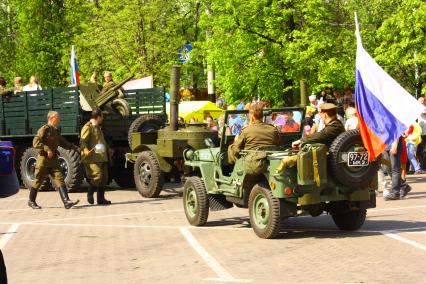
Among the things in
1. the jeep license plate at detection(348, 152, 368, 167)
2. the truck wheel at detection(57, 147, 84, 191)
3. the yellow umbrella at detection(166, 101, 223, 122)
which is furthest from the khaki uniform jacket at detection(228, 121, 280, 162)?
the yellow umbrella at detection(166, 101, 223, 122)

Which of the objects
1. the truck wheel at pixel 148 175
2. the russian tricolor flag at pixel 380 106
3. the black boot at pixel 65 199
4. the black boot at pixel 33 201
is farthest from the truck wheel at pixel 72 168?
the russian tricolor flag at pixel 380 106

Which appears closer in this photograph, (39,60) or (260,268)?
(260,268)

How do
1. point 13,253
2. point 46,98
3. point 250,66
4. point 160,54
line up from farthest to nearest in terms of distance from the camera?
point 160,54 → point 250,66 → point 46,98 → point 13,253

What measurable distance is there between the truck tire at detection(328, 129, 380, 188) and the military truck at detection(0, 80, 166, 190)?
8302 mm

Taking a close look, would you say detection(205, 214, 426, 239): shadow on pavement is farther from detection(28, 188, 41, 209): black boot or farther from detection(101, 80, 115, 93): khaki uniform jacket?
detection(101, 80, 115, 93): khaki uniform jacket

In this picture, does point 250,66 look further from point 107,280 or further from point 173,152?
point 107,280

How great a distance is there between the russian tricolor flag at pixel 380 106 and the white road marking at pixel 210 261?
2.35 meters

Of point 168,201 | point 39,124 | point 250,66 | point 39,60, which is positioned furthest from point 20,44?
point 168,201

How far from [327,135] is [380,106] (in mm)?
878

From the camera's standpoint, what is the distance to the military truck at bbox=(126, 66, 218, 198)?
1717 centimetres

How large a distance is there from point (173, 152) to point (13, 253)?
21.1 feet

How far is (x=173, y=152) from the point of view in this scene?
1725 cm

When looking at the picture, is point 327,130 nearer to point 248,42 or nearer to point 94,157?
point 94,157

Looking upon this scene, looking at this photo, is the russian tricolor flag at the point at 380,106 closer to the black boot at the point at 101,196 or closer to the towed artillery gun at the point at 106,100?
the black boot at the point at 101,196
